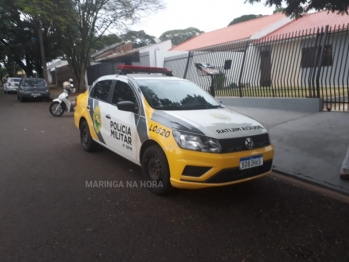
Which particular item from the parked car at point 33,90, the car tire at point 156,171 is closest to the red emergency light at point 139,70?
the car tire at point 156,171

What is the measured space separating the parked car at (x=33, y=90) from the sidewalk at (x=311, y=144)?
1394cm

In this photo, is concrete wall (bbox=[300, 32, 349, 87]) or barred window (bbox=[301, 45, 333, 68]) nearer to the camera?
concrete wall (bbox=[300, 32, 349, 87])

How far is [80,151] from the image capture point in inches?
245

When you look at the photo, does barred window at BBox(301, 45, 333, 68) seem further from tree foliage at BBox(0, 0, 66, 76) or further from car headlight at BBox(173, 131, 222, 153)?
tree foliage at BBox(0, 0, 66, 76)

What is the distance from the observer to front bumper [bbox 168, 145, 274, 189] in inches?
135

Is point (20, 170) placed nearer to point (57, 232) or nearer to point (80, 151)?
point (80, 151)

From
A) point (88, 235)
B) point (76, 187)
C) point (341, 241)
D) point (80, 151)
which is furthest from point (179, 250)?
point (80, 151)

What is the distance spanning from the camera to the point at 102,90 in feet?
18.1

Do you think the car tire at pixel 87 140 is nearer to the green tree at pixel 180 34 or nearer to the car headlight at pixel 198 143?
the car headlight at pixel 198 143

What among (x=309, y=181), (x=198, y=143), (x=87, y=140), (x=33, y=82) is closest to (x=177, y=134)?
(x=198, y=143)

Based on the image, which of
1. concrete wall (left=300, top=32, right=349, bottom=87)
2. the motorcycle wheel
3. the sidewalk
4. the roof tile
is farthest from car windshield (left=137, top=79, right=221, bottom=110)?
the roof tile

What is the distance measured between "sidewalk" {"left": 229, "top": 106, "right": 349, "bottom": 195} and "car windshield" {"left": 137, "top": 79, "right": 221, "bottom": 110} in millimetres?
1730

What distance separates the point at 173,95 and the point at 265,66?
6250mm

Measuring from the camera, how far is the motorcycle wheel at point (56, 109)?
1159 cm
